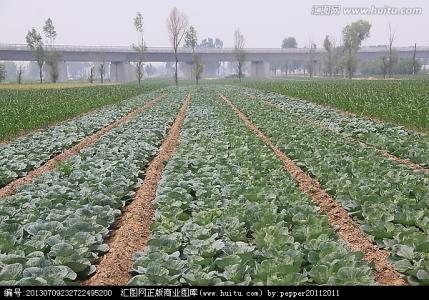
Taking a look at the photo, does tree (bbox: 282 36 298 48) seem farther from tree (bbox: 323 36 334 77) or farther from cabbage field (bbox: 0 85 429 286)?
cabbage field (bbox: 0 85 429 286)

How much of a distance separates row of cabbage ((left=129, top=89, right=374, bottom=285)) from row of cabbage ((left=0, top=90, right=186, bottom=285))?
0.70 meters

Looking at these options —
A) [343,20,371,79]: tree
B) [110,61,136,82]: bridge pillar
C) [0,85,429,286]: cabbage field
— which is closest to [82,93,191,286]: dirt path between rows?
[0,85,429,286]: cabbage field

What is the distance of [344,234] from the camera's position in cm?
539

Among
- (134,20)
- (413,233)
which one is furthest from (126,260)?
(134,20)

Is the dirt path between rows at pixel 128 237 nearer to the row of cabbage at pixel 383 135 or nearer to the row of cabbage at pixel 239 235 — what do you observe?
the row of cabbage at pixel 239 235

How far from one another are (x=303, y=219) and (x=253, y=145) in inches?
223

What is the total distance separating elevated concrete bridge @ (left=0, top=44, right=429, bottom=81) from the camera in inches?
3078

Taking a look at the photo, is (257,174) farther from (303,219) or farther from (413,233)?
(413,233)

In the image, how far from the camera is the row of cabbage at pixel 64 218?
4.13 meters

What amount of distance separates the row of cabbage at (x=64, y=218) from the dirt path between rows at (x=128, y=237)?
0.14 m

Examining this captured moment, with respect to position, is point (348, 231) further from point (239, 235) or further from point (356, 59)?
point (356, 59)

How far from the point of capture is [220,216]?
5660mm

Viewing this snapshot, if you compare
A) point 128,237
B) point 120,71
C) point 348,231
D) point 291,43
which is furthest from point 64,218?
point 291,43

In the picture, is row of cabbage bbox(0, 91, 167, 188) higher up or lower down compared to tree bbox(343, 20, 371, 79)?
lower down
